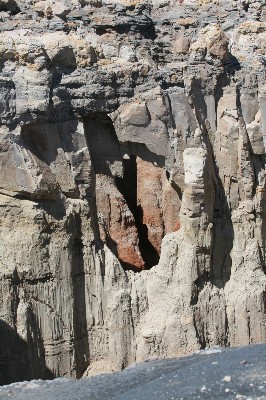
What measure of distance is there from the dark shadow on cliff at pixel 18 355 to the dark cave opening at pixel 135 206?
3.25m

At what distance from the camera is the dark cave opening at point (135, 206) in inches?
833

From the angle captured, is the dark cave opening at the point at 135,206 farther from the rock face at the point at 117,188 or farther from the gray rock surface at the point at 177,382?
the gray rock surface at the point at 177,382

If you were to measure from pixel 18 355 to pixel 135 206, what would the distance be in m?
4.61

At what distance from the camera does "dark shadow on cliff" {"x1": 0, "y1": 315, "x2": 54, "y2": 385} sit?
18312 millimetres

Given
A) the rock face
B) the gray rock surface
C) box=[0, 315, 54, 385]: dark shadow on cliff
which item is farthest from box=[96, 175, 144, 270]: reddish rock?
the gray rock surface

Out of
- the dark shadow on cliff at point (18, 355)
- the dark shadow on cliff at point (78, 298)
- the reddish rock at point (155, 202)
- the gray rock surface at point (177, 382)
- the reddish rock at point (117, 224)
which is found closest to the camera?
the gray rock surface at point (177, 382)

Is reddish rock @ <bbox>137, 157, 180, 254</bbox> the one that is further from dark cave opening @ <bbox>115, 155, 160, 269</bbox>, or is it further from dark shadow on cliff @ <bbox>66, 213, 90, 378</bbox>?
dark shadow on cliff @ <bbox>66, 213, 90, 378</bbox>

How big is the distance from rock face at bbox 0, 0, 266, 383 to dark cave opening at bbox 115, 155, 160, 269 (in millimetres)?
204

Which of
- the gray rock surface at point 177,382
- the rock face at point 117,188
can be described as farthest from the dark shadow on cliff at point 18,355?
the gray rock surface at point 177,382

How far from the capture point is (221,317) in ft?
65.2

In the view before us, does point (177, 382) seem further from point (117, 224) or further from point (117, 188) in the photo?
point (117, 188)

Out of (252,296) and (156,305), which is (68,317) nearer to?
(156,305)

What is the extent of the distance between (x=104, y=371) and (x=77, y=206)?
3.00 m

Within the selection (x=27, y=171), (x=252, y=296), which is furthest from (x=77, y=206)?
(x=252, y=296)
